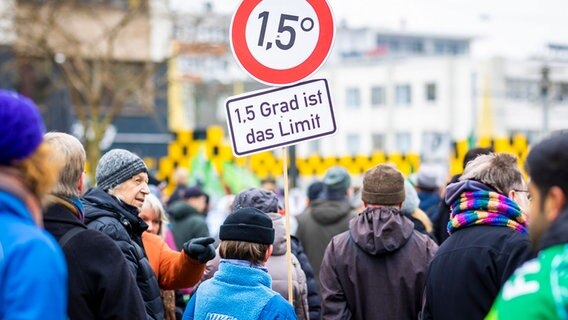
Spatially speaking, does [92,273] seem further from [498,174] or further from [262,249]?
[498,174]

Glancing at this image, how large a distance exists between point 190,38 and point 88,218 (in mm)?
28500

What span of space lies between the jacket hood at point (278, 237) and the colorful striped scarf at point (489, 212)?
1538mm

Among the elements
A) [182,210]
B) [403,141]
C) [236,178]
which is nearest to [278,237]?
[182,210]

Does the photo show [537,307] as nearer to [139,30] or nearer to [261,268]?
[261,268]

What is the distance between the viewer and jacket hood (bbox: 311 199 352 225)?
1054cm

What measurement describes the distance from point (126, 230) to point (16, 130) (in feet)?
8.86

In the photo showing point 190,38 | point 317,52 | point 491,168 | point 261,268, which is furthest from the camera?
point 190,38

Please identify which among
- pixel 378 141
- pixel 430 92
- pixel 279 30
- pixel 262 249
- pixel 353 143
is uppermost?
pixel 279 30

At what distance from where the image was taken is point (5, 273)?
119 inches

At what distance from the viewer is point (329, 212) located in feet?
34.6

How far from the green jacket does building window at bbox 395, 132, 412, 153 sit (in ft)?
279

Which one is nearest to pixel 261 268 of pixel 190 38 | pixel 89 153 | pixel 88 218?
pixel 88 218

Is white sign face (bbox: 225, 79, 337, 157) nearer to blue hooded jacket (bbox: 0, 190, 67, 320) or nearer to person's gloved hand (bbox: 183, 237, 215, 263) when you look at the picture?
person's gloved hand (bbox: 183, 237, 215, 263)

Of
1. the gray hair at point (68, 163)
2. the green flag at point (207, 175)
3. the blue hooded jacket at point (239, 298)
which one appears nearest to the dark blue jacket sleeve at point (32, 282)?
the gray hair at point (68, 163)
